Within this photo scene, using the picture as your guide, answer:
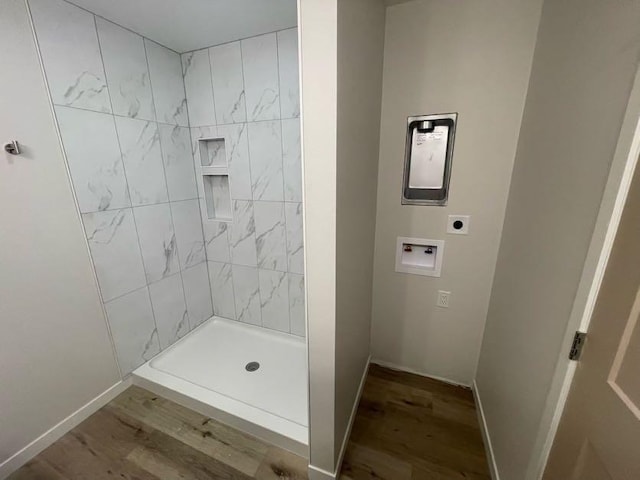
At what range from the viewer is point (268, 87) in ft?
6.03

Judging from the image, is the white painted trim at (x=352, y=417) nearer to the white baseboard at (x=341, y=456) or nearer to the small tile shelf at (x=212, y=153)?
the white baseboard at (x=341, y=456)

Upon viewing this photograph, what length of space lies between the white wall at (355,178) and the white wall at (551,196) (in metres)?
0.75

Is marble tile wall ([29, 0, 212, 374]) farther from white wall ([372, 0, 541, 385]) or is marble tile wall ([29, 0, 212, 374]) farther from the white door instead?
the white door

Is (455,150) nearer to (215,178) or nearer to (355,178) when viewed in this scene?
(355,178)

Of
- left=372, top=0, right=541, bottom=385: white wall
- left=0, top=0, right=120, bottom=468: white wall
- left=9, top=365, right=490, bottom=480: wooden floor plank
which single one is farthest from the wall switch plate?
left=0, top=0, right=120, bottom=468: white wall

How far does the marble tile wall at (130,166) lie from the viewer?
1413 millimetres

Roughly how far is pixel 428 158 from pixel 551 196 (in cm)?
74

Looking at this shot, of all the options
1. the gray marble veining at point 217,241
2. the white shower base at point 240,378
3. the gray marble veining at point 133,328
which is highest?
the gray marble veining at point 217,241

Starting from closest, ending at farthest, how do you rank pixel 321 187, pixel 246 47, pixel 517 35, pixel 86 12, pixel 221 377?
pixel 321 187
pixel 517 35
pixel 86 12
pixel 246 47
pixel 221 377

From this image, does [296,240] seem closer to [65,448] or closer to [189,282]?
[189,282]

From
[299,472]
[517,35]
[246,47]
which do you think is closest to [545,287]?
[517,35]

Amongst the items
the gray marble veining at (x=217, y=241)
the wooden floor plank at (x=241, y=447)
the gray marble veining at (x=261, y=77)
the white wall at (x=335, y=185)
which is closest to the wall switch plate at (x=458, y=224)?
the white wall at (x=335, y=185)

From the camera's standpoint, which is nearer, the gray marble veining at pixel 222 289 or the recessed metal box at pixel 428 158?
the recessed metal box at pixel 428 158

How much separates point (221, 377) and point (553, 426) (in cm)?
197
